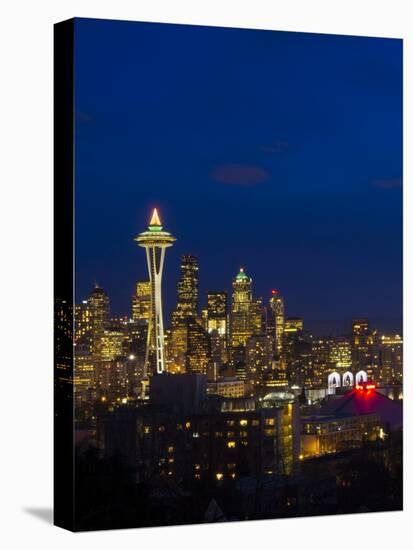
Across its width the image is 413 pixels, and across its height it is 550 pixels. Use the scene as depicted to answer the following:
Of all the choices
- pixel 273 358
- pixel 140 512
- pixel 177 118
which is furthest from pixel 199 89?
pixel 140 512

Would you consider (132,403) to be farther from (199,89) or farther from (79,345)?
(199,89)

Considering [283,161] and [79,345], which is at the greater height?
[283,161]

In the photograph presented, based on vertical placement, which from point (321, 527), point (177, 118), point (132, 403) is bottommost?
point (321, 527)

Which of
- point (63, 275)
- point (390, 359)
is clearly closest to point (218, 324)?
point (63, 275)

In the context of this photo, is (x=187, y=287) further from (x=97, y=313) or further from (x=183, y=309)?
(x=97, y=313)

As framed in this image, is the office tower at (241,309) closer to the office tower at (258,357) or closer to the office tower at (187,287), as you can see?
the office tower at (258,357)

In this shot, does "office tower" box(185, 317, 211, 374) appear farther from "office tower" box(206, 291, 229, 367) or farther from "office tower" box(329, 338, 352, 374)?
"office tower" box(329, 338, 352, 374)
